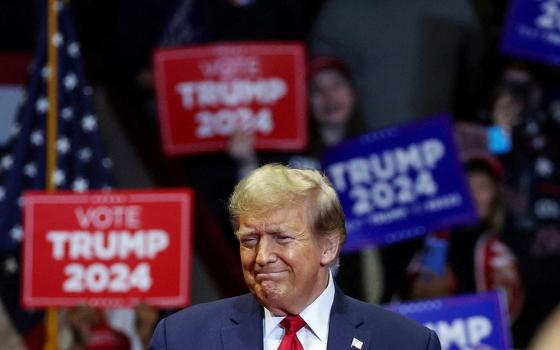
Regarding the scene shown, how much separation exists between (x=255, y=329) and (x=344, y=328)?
0.19m

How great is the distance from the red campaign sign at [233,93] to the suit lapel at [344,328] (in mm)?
3685

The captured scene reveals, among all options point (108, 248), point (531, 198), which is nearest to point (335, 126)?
point (531, 198)

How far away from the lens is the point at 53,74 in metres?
6.16

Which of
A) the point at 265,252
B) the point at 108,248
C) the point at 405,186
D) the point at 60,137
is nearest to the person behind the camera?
the point at 265,252

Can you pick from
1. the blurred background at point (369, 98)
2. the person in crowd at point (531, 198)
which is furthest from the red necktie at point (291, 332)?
the person in crowd at point (531, 198)

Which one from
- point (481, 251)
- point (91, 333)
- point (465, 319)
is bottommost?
point (91, 333)

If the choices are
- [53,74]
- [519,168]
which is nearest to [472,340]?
[519,168]

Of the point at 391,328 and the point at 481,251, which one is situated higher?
the point at 391,328

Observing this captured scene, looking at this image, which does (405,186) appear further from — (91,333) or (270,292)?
(270,292)

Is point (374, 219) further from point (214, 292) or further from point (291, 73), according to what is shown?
point (214, 292)

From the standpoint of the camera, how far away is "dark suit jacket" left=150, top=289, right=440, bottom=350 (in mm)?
2592

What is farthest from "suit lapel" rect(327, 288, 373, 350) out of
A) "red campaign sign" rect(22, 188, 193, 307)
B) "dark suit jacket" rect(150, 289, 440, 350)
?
"red campaign sign" rect(22, 188, 193, 307)

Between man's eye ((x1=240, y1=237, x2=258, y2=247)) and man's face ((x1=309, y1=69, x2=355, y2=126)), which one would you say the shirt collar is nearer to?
man's eye ((x1=240, y1=237, x2=258, y2=247))

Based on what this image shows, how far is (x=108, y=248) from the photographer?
211 inches
